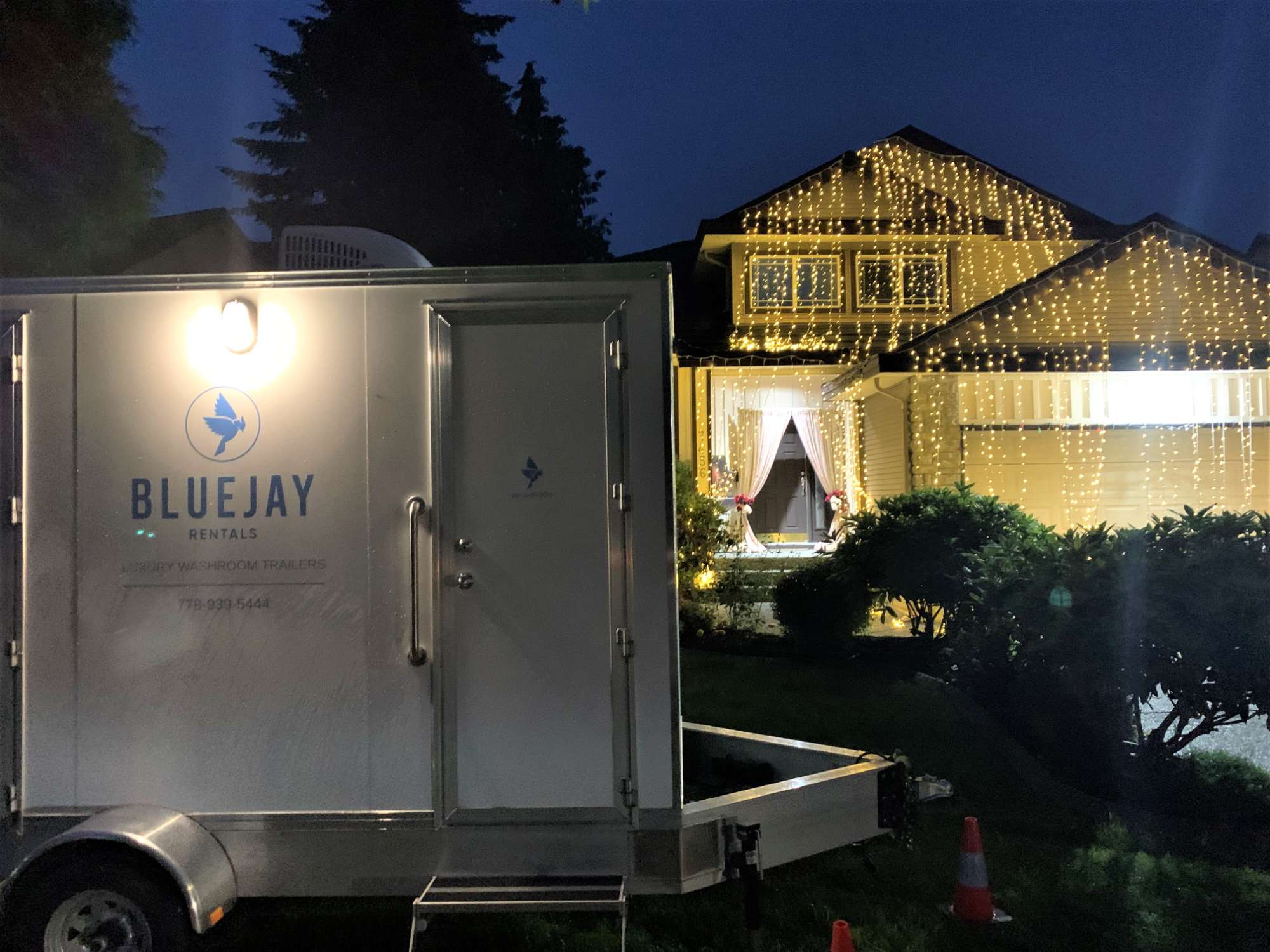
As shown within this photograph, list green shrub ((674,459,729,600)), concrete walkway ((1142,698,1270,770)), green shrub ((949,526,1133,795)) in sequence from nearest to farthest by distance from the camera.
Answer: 1. green shrub ((949,526,1133,795))
2. concrete walkway ((1142,698,1270,770))
3. green shrub ((674,459,729,600))

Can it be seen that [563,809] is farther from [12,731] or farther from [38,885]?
[12,731]

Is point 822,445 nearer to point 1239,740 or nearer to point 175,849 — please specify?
point 1239,740

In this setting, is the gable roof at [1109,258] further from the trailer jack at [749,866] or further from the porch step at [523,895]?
the porch step at [523,895]

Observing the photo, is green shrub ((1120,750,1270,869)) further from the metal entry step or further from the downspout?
the downspout

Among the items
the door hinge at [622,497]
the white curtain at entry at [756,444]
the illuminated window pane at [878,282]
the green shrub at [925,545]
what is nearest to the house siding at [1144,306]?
the white curtain at entry at [756,444]

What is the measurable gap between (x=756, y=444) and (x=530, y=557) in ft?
37.4

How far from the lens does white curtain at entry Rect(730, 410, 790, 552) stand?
14.2m

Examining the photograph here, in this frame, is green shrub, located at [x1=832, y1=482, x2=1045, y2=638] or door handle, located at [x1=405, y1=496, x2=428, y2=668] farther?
green shrub, located at [x1=832, y1=482, x2=1045, y2=638]

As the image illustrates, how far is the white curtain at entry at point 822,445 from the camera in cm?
1421

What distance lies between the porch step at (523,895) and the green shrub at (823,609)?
6.27 metres

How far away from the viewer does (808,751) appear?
12.8ft

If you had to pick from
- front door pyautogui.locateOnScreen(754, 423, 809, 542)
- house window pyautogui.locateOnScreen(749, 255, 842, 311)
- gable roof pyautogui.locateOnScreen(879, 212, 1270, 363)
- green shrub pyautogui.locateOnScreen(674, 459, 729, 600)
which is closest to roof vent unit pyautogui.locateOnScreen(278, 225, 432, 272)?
green shrub pyautogui.locateOnScreen(674, 459, 729, 600)

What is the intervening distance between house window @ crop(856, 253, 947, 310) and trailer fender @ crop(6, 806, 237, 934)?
1477cm

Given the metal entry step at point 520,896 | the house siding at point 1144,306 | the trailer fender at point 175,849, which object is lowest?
the metal entry step at point 520,896
